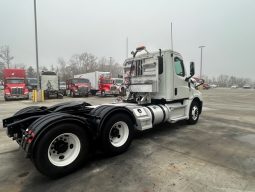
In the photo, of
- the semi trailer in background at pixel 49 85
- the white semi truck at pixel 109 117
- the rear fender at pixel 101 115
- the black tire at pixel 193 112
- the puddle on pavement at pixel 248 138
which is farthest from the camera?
the semi trailer in background at pixel 49 85

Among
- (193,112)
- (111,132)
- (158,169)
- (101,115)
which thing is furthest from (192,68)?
(158,169)

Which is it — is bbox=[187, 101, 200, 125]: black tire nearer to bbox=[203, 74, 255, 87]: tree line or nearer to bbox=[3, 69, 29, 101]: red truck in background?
bbox=[3, 69, 29, 101]: red truck in background

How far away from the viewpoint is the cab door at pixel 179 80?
660 cm

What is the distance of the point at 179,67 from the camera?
6828mm

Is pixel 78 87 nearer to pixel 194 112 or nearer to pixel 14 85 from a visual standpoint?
pixel 14 85

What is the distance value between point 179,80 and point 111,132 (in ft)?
11.6

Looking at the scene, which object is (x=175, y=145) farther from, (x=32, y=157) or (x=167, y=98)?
(x=32, y=157)

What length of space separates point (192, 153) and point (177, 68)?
129 inches

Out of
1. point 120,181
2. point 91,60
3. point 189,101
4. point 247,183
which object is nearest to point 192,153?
point 247,183

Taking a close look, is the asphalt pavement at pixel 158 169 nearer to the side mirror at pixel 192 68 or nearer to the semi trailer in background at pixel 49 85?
the side mirror at pixel 192 68

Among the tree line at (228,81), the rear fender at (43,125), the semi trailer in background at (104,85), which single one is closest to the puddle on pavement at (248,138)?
the rear fender at (43,125)

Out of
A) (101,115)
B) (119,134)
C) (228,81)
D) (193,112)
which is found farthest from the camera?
(228,81)

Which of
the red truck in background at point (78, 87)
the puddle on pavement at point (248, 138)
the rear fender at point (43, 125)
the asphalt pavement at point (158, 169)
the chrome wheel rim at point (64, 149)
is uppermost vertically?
the red truck in background at point (78, 87)

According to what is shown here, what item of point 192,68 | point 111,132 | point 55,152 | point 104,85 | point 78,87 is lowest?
point 55,152
